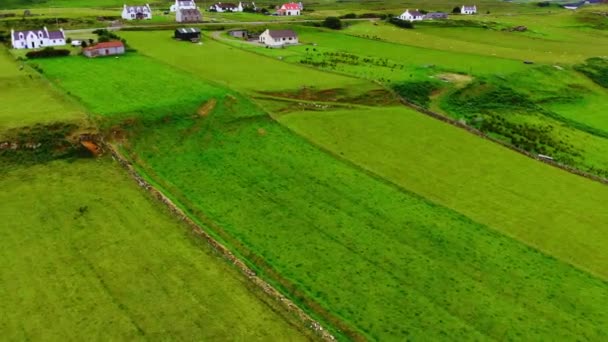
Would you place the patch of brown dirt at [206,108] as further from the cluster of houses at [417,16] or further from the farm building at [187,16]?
the cluster of houses at [417,16]

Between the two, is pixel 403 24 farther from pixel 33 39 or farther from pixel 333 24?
pixel 33 39

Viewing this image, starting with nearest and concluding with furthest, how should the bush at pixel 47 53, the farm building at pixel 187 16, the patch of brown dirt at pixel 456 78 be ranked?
the patch of brown dirt at pixel 456 78
the bush at pixel 47 53
the farm building at pixel 187 16

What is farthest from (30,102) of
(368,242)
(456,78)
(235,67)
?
(456,78)

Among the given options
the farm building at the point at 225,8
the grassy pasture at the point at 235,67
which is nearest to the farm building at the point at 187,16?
the grassy pasture at the point at 235,67

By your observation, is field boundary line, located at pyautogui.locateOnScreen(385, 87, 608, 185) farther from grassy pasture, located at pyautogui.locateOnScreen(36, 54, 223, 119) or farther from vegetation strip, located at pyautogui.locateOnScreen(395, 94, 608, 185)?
grassy pasture, located at pyautogui.locateOnScreen(36, 54, 223, 119)

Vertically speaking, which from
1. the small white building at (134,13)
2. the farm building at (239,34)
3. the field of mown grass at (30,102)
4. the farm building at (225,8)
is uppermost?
the farm building at (225,8)

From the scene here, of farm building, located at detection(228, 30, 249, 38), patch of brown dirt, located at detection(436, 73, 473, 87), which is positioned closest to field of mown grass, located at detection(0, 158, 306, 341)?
patch of brown dirt, located at detection(436, 73, 473, 87)

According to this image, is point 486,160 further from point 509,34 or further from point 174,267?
point 509,34
